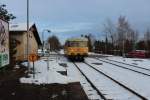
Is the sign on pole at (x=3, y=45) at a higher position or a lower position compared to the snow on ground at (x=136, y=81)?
higher

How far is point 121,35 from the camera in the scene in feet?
307

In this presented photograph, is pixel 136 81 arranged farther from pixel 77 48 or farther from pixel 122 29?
pixel 122 29

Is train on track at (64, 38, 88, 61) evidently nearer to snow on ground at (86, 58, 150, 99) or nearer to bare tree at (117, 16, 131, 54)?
snow on ground at (86, 58, 150, 99)

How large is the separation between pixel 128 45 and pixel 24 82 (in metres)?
74.1

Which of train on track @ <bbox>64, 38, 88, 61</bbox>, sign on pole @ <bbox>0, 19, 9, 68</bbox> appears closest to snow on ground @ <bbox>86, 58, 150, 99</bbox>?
sign on pole @ <bbox>0, 19, 9, 68</bbox>

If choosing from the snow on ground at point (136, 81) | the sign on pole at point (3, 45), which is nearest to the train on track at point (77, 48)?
the snow on ground at point (136, 81)

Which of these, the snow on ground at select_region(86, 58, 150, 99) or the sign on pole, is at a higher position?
the sign on pole

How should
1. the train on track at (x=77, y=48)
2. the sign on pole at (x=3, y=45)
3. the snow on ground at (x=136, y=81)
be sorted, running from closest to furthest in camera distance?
the snow on ground at (x=136, y=81)
the sign on pole at (x=3, y=45)
the train on track at (x=77, y=48)

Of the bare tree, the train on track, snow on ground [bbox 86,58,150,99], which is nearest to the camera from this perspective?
snow on ground [bbox 86,58,150,99]

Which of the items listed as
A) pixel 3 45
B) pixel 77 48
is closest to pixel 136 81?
pixel 3 45

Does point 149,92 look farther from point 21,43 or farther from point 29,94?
point 21,43

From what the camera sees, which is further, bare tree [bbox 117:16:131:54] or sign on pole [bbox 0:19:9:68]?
bare tree [bbox 117:16:131:54]

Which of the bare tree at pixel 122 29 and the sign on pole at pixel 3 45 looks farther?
the bare tree at pixel 122 29

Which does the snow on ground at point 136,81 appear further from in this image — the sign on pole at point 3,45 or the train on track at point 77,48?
the train on track at point 77,48
